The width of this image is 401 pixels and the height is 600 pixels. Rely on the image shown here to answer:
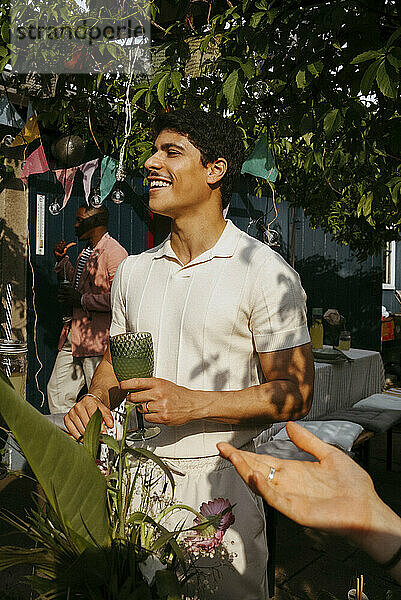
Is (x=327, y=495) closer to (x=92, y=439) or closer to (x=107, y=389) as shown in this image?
(x=92, y=439)

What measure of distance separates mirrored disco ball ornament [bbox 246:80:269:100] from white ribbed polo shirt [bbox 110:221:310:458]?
1722mm

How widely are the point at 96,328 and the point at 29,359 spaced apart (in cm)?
118

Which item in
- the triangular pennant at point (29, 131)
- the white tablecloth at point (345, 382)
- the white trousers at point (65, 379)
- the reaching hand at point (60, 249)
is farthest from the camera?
the reaching hand at point (60, 249)

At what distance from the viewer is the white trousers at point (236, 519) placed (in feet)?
4.30

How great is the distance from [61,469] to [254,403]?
61 centimetres

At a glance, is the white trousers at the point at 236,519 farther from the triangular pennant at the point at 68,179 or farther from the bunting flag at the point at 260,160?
the triangular pennant at the point at 68,179

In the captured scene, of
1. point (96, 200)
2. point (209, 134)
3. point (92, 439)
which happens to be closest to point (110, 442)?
point (92, 439)

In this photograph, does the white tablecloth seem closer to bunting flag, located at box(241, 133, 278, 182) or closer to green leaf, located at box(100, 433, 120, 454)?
bunting flag, located at box(241, 133, 278, 182)

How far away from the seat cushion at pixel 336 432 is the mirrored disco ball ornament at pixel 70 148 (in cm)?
269

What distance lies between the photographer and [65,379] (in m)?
4.66

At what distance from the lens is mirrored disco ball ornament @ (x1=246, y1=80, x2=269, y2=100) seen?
2.96 metres

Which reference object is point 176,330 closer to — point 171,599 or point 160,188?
point 160,188

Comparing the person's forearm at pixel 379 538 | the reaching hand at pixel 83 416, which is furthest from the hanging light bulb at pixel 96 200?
the person's forearm at pixel 379 538

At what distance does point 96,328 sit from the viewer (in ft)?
14.2
